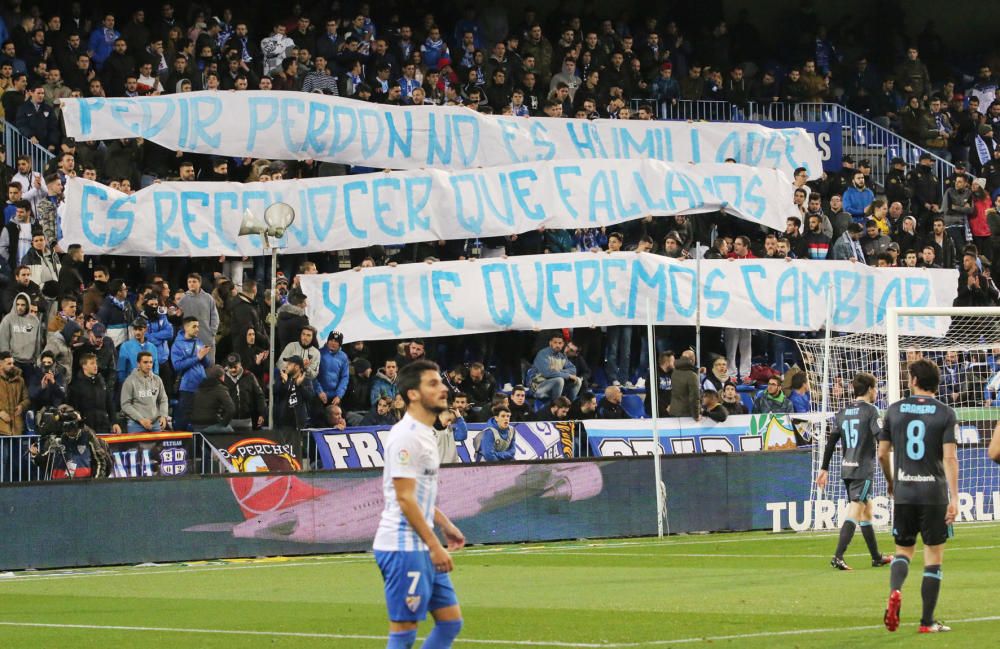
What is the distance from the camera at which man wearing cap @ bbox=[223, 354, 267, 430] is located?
22203mm

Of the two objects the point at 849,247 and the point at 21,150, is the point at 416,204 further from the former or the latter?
the point at 849,247

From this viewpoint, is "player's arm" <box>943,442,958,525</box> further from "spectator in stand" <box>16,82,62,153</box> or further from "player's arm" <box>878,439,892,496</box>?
"spectator in stand" <box>16,82,62,153</box>

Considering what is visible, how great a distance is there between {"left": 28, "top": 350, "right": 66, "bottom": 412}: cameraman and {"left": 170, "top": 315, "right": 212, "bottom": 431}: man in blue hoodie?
63.7 inches

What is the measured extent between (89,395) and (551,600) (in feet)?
28.2

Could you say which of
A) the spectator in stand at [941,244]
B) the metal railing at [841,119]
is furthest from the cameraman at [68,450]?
the metal railing at [841,119]

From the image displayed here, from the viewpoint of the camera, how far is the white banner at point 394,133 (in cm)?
2519

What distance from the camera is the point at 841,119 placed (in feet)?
115

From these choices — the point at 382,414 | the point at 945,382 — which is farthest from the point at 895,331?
the point at 382,414

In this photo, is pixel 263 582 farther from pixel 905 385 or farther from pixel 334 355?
pixel 905 385

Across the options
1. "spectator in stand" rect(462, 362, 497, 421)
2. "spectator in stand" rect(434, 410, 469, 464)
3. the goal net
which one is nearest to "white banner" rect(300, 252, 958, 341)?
the goal net

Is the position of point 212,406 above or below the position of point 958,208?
below

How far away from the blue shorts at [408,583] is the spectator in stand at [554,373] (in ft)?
54.7

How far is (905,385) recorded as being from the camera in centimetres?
2483

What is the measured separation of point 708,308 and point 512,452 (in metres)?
4.79
